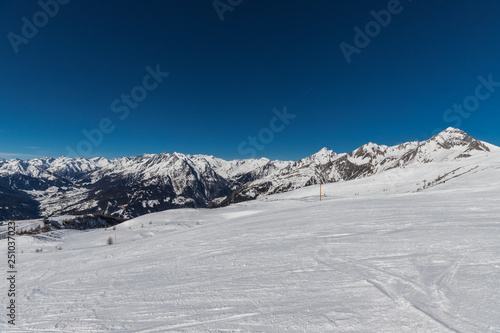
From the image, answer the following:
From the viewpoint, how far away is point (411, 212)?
10023 mm

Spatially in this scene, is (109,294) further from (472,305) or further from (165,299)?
(472,305)

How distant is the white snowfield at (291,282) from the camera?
11.3ft

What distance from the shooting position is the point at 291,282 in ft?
15.5

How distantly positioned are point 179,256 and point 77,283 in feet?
8.84

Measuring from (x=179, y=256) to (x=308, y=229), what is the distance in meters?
4.91

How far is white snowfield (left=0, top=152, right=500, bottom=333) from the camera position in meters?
3.46

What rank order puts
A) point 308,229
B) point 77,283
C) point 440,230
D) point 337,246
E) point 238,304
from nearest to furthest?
point 238,304, point 77,283, point 337,246, point 440,230, point 308,229

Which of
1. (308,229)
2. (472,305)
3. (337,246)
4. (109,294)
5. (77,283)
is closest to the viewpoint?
(472,305)

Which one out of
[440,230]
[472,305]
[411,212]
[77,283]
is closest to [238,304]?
[472,305]

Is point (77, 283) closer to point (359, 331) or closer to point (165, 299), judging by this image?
point (165, 299)

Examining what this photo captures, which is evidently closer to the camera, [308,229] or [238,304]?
[238,304]

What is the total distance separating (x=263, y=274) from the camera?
5223 millimetres

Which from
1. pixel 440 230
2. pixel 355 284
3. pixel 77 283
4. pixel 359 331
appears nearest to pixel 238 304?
pixel 359 331

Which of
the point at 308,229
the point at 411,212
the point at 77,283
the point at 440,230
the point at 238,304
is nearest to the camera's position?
the point at 238,304
